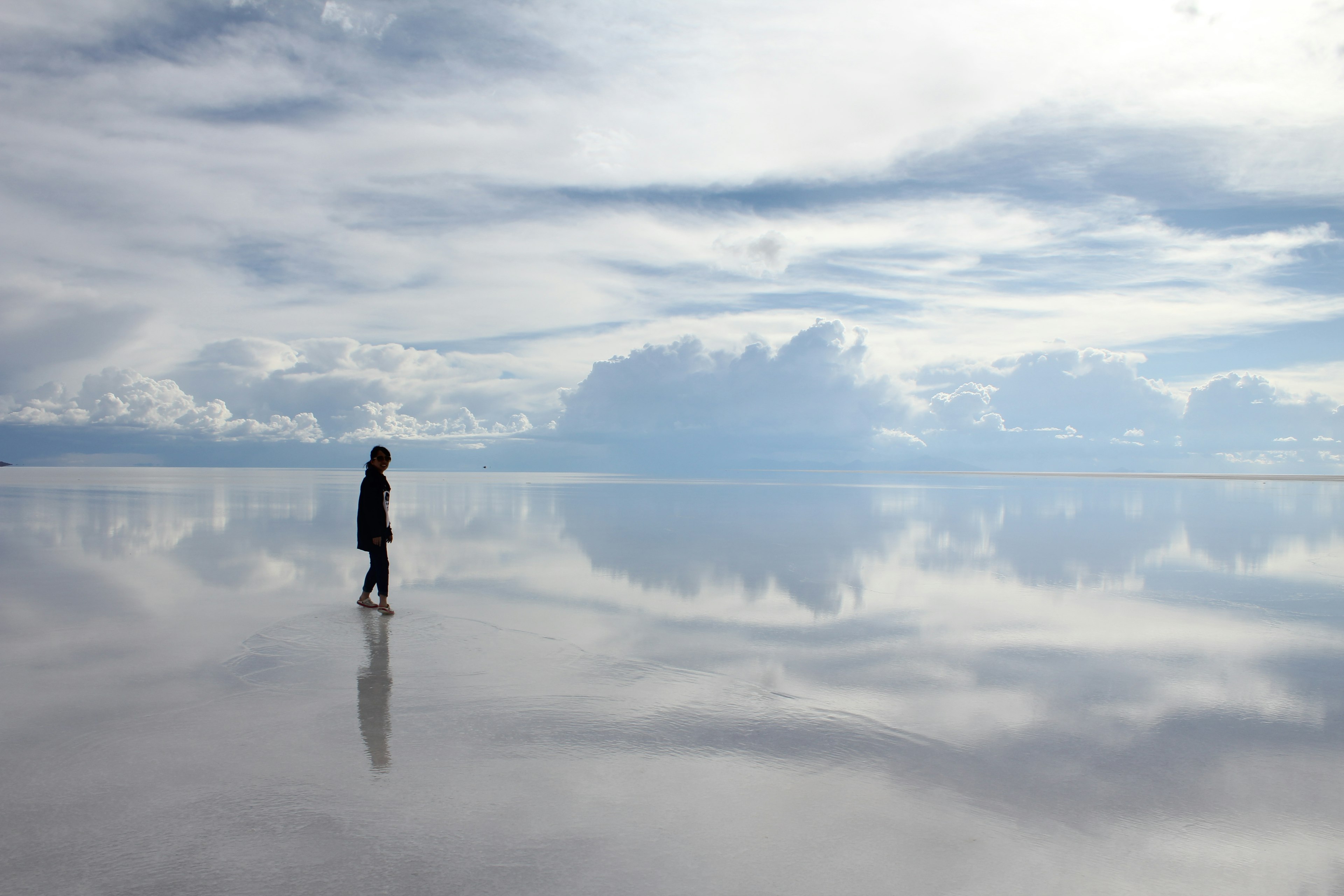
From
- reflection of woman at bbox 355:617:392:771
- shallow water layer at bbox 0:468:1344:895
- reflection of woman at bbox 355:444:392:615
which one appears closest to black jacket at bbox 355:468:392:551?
reflection of woman at bbox 355:444:392:615

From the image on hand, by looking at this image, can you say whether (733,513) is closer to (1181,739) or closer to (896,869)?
(1181,739)

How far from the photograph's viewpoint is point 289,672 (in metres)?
6.98

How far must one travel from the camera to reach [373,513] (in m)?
9.94

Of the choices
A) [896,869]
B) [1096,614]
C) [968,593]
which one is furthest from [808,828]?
[968,593]

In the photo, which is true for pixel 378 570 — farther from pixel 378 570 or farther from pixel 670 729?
pixel 670 729

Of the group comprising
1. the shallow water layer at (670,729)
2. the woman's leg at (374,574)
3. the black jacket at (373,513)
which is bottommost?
the shallow water layer at (670,729)

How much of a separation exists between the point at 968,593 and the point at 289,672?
8.36 meters

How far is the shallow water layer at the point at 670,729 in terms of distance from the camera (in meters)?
3.76

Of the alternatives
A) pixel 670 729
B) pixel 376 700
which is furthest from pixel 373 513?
pixel 670 729

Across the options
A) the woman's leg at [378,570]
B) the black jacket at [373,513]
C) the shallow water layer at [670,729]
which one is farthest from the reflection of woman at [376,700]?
the black jacket at [373,513]

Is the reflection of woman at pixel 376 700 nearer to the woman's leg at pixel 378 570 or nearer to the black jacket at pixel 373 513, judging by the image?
the woman's leg at pixel 378 570

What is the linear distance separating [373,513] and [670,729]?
5.75 metres

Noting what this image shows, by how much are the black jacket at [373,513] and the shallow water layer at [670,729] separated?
34.6 inches

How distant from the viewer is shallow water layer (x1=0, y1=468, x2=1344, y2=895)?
12.3ft
